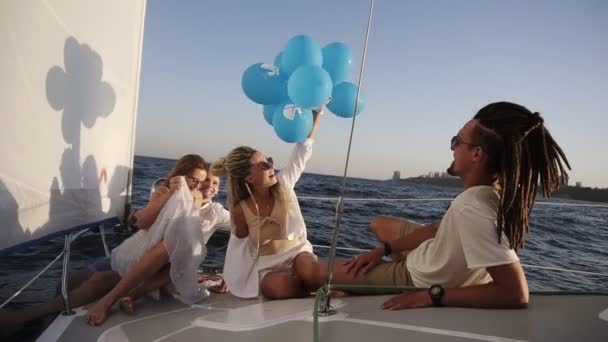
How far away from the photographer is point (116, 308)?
1831 mm

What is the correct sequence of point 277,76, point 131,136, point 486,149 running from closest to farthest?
point 486,149 → point 131,136 → point 277,76

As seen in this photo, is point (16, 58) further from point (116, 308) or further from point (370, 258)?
point (370, 258)

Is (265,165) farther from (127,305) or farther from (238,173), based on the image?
(127,305)

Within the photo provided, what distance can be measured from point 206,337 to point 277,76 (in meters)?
2.06

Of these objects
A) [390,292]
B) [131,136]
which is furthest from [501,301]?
[131,136]

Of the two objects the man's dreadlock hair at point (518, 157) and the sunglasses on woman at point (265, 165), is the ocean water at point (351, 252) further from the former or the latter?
the man's dreadlock hair at point (518, 157)

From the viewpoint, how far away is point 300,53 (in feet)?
9.24

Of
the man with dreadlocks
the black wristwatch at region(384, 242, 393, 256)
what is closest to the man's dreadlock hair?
the man with dreadlocks

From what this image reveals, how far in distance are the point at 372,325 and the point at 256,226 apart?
1.12 m

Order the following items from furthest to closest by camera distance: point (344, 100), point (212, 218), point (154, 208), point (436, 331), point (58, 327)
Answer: point (344, 100) → point (212, 218) → point (154, 208) → point (58, 327) → point (436, 331)

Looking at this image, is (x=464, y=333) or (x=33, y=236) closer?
(x=464, y=333)

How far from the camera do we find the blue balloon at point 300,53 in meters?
2.81

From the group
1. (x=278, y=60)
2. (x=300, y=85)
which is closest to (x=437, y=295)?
(x=300, y=85)

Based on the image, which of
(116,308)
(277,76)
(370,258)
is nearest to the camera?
(370,258)
